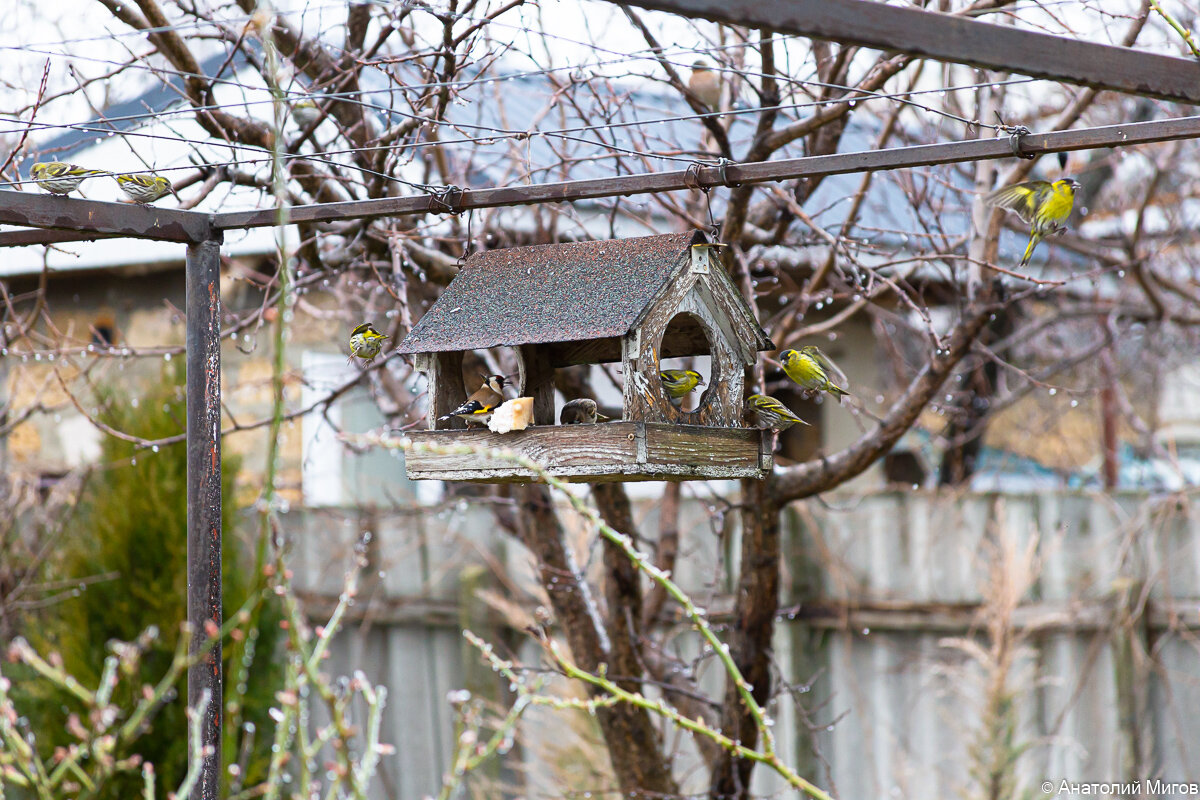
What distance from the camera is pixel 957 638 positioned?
5848 millimetres

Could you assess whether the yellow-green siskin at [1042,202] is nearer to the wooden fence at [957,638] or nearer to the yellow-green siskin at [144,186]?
the yellow-green siskin at [144,186]

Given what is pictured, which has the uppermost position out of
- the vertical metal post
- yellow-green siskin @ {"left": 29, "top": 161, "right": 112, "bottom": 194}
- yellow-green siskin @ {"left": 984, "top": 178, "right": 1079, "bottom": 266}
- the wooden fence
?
yellow-green siskin @ {"left": 29, "top": 161, "right": 112, "bottom": 194}

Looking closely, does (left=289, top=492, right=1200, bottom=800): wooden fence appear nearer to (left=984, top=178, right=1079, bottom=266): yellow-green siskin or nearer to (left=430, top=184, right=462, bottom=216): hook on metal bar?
(left=984, top=178, right=1079, bottom=266): yellow-green siskin

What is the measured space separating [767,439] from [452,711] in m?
4.61

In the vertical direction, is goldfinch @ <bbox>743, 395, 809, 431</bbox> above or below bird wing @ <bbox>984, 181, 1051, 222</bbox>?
below

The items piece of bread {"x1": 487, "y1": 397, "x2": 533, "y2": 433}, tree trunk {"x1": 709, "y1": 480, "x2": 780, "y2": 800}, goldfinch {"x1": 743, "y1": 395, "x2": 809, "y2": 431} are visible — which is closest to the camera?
piece of bread {"x1": 487, "y1": 397, "x2": 533, "y2": 433}

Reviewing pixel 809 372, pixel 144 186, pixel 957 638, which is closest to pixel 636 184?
pixel 809 372

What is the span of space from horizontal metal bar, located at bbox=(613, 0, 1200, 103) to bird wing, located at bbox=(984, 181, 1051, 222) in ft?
4.15

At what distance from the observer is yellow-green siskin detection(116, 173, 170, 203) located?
9.04ft

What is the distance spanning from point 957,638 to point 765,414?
3.58 meters

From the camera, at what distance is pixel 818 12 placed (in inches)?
62.7

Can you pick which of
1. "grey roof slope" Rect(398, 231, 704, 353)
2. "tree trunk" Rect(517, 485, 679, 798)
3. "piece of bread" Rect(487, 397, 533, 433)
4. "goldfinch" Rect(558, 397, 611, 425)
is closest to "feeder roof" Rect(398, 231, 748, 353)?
"grey roof slope" Rect(398, 231, 704, 353)

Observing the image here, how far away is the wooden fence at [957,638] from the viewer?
5879 mm

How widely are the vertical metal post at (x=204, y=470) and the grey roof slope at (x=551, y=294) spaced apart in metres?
0.47
